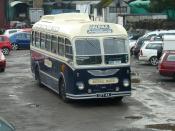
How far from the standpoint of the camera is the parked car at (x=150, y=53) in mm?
35375

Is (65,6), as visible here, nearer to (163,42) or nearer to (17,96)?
(163,42)

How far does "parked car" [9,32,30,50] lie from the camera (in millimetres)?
51000

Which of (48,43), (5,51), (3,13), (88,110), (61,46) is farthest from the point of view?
(3,13)

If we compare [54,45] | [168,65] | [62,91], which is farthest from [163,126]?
[168,65]

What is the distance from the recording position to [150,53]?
35.6 m

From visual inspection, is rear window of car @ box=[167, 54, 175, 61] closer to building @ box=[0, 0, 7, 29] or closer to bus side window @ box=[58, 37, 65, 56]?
bus side window @ box=[58, 37, 65, 56]

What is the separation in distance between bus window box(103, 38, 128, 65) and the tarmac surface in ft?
4.70

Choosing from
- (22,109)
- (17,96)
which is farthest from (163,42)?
(22,109)

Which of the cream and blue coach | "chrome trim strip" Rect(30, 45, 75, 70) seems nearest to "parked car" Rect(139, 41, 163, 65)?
"chrome trim strip" Rect(30, 45, 75, 70)

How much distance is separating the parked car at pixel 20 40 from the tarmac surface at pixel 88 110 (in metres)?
25.3

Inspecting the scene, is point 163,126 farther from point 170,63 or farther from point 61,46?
point 170,63

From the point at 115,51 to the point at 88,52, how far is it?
0.86 m

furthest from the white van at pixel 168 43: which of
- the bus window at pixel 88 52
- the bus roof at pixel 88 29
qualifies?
the bus window at pixel 88 52

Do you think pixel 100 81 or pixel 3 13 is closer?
pixel 100 81
